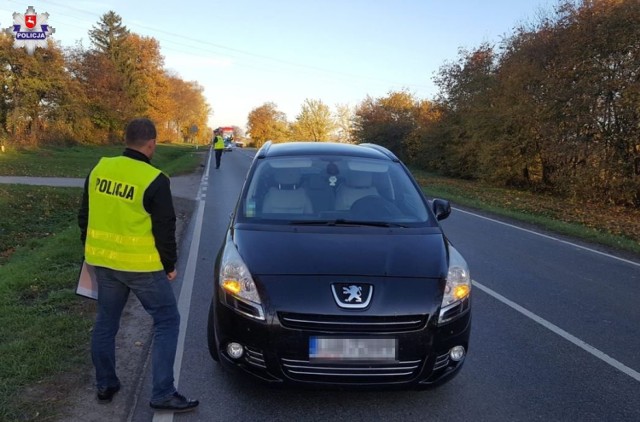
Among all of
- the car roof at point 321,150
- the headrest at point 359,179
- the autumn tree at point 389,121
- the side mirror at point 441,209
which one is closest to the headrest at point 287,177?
the car roof at point 321,150

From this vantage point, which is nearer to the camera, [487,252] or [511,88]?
[487,252]

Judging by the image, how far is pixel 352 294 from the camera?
3406 millimetres

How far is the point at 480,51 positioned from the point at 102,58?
38.1m

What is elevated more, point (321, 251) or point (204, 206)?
point (321, 251)

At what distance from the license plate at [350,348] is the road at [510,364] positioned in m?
0.42

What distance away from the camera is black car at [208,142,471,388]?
3.33 metres

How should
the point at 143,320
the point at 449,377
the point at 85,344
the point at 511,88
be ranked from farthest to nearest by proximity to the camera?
1. the point at 511,88
2. the point at 143,320
3. the point at 85,344
4. the point at 449,377

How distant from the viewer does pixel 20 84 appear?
118ft

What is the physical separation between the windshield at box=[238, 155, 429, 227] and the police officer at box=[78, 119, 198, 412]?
104cm

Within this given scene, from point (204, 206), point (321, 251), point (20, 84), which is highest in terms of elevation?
point (20, 84)

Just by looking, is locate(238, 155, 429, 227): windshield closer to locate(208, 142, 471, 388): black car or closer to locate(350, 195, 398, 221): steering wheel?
locate(350, 195, 398, 221): steering wheel

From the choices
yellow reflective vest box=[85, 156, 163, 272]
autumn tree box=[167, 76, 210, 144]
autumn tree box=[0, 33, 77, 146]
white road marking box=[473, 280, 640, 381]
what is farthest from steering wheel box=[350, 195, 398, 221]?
autumn tree box=[167, 76, 210, 144]

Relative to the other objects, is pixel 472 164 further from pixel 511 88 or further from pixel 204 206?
pixel 204 206

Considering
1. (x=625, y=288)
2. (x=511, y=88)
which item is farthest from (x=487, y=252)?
(x=511, y=88)
